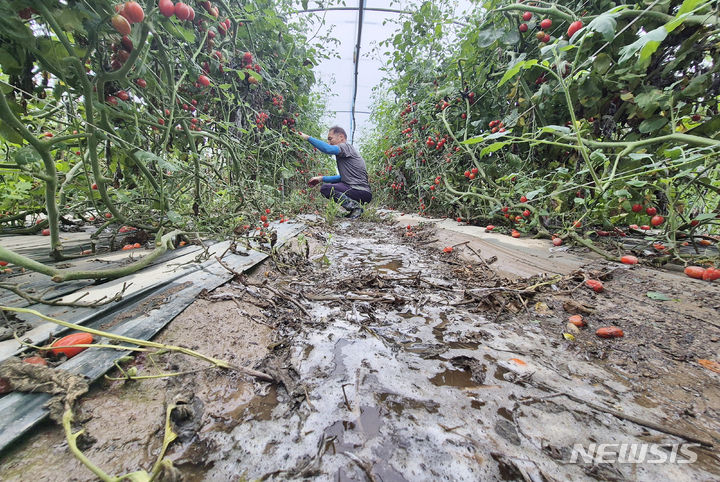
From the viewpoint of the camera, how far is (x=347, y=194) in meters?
5.31

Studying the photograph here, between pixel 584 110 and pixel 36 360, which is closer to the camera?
pixel 36 360

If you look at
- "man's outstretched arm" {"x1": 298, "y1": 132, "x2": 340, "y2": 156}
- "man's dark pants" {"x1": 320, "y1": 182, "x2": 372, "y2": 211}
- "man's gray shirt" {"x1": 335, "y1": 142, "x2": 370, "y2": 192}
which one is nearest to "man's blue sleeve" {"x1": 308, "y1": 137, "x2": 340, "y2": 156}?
"man's outstretched arm" {"x1": 298, "y1": 132, "x2": 340, "y2": 156}

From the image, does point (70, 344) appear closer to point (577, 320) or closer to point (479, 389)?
point (479, 389)

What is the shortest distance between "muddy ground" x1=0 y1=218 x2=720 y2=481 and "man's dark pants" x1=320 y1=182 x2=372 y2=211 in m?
3.93

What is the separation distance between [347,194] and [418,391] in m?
4.83

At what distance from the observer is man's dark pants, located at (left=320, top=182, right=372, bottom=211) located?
16.7 ft

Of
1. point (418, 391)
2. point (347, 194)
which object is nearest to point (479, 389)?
point (418, 391)

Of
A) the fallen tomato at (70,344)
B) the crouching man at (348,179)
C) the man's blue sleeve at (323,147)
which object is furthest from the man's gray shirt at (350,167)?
the fallen tomato at (70,344)

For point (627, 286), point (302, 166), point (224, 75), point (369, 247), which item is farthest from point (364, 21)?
point (627, 286)

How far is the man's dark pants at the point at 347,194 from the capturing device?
5.08 meters

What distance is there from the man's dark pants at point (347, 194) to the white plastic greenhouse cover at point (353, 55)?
1.80 m

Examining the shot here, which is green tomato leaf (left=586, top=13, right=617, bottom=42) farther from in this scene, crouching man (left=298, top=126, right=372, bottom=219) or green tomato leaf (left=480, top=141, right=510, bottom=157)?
crouching man (left=298, top=126, right=372, bottom=219)

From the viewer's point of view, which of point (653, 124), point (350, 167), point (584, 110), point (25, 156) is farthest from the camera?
point (350, 167)

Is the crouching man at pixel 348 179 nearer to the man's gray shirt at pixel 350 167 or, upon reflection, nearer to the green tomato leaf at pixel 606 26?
the man's gray shirt at pixel 350 167
